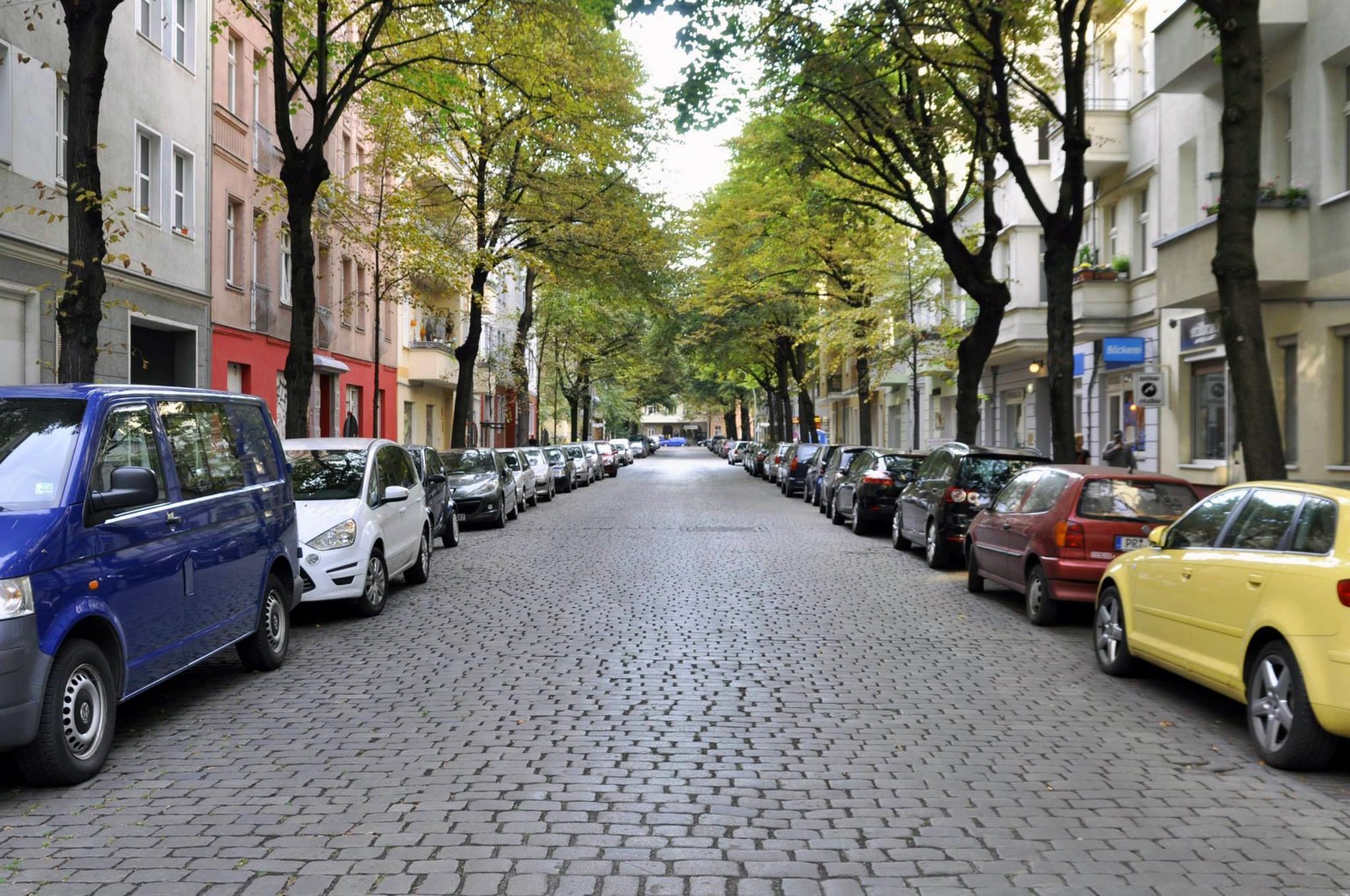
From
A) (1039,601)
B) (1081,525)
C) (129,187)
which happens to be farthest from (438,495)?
(1081,525)

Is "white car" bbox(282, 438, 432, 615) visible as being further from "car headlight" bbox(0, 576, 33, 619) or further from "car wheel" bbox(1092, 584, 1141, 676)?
"car wheel" bbox(1092, 584, 1141, 676)

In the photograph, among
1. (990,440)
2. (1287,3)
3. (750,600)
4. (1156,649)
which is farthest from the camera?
(990,440)

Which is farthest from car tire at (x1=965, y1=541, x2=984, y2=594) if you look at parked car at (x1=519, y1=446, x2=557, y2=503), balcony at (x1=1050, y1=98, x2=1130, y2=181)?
parked car at (x1=519, y1=446, x2=557, y2=503)

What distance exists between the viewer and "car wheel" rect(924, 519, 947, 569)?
14.9 m

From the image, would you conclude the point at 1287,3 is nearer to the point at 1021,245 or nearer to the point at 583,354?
the point at 1021,245

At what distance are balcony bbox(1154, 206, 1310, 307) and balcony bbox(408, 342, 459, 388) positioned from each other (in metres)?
27.2

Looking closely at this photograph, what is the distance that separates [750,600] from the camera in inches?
466

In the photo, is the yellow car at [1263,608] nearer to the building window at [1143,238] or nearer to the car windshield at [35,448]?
the car windshield at [35,448]

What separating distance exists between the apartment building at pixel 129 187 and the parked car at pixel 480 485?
5.33 metres

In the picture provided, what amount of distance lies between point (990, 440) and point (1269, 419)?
25552 mm

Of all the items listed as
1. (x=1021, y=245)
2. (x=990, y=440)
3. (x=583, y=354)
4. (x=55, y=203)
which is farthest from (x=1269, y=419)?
(x=583, y=354)

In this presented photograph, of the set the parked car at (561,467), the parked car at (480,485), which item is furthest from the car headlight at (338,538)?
the parked car at (561,467)

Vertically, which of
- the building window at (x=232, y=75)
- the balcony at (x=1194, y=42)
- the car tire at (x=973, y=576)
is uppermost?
the building window at (x=232, y=75)

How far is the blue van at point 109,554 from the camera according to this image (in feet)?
17.3
